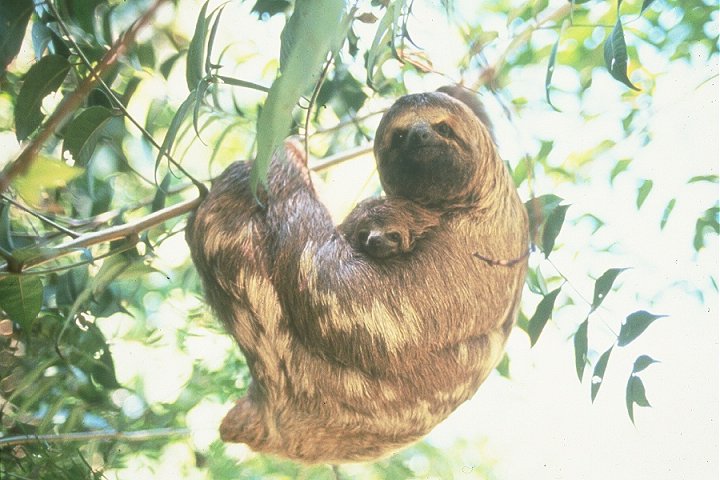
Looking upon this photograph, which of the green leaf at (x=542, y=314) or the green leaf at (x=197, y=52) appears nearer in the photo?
the green leaf at (x=197, y=52)

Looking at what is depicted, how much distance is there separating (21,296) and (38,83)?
365mm

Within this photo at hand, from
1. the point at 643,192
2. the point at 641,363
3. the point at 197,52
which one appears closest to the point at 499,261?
the point at 641,363

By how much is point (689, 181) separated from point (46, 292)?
165 cm

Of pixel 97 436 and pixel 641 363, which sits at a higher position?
pixel 641 363

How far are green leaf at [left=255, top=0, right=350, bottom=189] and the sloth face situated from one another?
1.82ft

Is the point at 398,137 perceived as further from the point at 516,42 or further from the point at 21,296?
the point at 21,296

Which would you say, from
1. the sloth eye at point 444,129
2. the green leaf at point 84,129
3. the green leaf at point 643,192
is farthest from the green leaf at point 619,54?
the green leaf at point 84,129

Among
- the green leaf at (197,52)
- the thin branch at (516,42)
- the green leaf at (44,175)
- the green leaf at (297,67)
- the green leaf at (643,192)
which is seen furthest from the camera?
the green leaf at (643,192)

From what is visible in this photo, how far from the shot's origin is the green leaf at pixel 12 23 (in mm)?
1089

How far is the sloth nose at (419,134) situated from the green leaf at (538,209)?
13.0 inches

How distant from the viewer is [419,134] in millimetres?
1350

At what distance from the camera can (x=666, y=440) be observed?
1.75 m

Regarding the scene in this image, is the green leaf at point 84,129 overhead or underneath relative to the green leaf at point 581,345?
overhead

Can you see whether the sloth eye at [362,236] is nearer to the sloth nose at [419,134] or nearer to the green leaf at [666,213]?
the sloth nose at [419,134]
